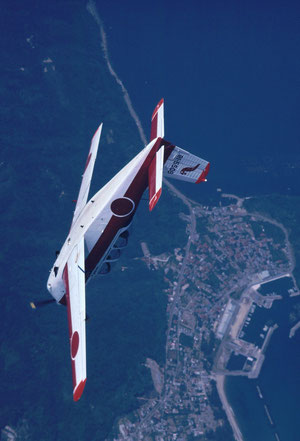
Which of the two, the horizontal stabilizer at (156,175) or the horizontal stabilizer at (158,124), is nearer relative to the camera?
the horizontal stabilizer at (156,175)

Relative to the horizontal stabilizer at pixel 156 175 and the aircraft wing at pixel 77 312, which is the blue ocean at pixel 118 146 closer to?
the aircraft wing at pixel 77 312

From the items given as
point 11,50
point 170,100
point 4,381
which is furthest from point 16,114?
point 4,381

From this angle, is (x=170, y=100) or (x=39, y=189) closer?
(x=39, y=189)

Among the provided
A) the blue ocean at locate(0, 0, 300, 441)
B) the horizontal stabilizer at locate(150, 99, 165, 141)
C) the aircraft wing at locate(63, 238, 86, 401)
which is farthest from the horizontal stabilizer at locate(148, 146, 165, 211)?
the blue ocean at locate(0, 0, 300, 441)

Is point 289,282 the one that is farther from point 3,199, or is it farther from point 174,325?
point 3,199

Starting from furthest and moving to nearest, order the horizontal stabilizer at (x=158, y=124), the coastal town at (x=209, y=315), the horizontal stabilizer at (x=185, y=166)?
the coastal town at (x=209, y=315), the horizontal stabilizer at (x=185, y=166), the horizontal stabilizer at (x=158, y=124)

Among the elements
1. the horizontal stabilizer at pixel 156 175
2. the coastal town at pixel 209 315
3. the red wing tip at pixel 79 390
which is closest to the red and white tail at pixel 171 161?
the horizontal stabilizer at pixel 156 175

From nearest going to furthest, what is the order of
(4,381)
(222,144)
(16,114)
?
(4,381) < (16,114) < (222,144)
